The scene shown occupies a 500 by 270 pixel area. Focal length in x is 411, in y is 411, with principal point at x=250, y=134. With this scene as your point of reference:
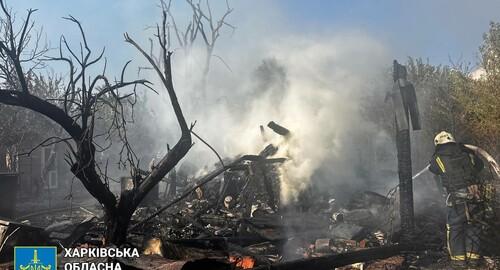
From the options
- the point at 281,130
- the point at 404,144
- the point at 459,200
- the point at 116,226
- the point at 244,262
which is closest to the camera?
the point at 116,226

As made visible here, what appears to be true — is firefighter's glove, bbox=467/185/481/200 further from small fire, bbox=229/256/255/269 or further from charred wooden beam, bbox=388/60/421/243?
small fire, bbox=229/256/255/269

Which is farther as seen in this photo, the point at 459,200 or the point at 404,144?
the point at 404,144

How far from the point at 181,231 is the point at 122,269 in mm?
4068

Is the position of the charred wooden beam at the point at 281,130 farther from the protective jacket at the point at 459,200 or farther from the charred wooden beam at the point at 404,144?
the protective jacket at the point at 459,200

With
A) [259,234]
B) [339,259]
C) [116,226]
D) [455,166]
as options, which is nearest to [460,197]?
[455,166]

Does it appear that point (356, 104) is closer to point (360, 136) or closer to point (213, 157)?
point (360, 136)

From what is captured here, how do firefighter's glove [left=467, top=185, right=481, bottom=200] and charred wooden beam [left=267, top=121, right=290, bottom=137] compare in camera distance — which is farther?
charred wooden beam [left=267, top=121, right=290, bottom=137]

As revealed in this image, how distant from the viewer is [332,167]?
14.3m

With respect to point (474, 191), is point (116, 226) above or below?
below

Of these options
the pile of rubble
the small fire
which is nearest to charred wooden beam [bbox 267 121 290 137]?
the pile of rubble

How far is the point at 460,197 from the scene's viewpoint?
22.9 feet

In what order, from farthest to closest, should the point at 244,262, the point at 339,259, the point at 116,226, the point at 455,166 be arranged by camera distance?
the point at 455,166
the point at 244,262
the point at 116,226
the point at 339,259

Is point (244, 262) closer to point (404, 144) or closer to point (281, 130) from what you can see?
point (404, 144)

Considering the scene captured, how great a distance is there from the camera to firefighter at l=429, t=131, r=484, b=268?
22.4 feet
